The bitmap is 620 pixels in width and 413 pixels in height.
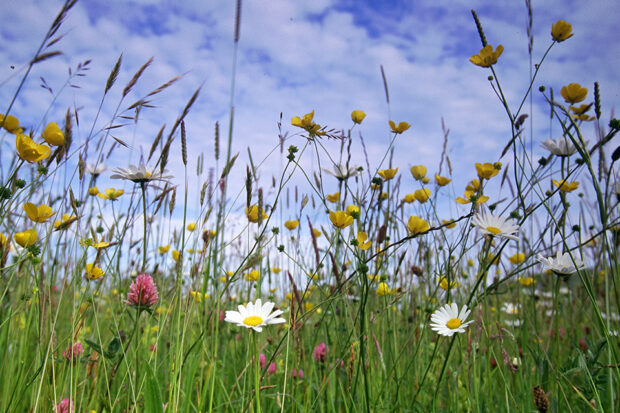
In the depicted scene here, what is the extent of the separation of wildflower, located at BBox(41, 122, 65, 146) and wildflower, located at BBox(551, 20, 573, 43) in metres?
1.44

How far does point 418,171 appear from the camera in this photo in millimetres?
1771

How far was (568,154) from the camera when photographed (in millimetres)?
1340

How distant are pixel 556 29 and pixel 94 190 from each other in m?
1.74

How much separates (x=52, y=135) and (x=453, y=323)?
1134 millimetres

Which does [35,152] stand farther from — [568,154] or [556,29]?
[568,154]

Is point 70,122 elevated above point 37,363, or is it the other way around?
point 70,122

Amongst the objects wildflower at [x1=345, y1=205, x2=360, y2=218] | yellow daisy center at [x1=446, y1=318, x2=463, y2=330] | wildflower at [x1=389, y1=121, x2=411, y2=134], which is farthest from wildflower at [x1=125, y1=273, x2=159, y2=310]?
wildflower at [x1=389, y1=121, x2=411, y2=134]

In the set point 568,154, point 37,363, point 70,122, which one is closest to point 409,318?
point 568,154

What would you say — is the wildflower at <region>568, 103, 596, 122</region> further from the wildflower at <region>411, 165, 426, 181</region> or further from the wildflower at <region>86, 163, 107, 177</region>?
the wildflower at <region>86, 163, 107, 177</region>

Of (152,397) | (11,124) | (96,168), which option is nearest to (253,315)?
(152,397)

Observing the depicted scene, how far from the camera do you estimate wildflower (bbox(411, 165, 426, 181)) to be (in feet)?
5.80

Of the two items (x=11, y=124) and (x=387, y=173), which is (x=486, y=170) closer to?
(x=387, y=173)

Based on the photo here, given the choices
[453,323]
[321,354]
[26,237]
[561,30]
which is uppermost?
[561,30]

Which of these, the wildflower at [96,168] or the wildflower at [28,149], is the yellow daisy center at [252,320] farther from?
the wildflower at [96,168]
